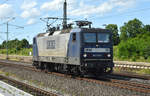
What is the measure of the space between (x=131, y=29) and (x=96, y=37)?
3263 inches

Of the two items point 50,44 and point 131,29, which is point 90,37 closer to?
point 50,44

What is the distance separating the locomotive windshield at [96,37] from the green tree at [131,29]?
80888 mm

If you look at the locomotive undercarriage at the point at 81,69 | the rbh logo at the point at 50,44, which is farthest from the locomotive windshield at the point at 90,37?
the rbh logo at the point at 50,44

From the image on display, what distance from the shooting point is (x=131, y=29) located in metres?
97.1

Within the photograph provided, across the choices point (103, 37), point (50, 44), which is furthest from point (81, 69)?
point (50, 44)

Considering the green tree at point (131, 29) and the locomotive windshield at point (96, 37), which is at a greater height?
the green tree at point (131, 29)

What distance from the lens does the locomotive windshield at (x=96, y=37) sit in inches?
654

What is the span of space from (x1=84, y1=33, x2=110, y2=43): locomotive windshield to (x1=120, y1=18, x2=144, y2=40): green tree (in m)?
80.9

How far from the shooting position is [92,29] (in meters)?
16.9

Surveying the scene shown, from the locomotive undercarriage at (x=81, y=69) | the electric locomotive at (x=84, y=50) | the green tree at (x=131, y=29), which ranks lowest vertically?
the locomotive undercarriage at (x=81, y=69)

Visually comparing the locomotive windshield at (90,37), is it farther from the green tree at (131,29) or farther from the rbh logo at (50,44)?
the green tree at (131,29)

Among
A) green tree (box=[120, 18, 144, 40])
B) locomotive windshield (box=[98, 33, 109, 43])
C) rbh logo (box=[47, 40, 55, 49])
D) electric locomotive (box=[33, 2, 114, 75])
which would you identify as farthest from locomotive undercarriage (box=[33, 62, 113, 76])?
green tree (box=[120, 18, 144, 40])

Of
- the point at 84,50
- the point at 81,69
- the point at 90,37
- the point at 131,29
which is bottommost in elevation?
the point at 81,69

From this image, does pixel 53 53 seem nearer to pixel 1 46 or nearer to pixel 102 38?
pixel 102 38
